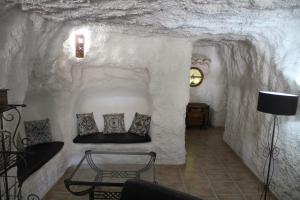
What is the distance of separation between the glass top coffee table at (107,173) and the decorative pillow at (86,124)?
1.67 ft

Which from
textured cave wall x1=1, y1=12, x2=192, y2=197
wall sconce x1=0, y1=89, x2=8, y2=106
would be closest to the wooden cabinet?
textured cave wall x1=1, y1=12, x2=192, y2=197

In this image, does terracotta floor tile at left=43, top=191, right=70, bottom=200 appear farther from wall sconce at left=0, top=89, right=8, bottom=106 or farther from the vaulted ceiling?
the vaulted ceiling

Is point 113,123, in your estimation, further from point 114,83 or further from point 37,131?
point 37,131

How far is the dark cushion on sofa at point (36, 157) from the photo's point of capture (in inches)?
118

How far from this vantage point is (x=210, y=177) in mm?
4152

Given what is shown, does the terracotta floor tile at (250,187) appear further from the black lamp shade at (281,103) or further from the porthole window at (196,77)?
the porthole window at (196,77)

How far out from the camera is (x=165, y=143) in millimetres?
4551

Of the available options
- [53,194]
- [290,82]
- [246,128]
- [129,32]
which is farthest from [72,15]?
[246,128]

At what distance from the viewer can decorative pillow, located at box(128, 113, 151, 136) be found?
4855 mm

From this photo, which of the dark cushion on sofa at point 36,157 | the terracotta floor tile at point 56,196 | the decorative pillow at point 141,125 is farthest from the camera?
the decorative pillow at point 141,125

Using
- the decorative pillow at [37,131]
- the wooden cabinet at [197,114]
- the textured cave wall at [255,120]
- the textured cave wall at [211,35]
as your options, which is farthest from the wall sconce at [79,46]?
the wooden cabinet at [197,114]

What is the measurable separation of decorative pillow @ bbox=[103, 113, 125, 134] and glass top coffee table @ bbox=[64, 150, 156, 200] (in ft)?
1.81

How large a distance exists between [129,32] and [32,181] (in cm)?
250

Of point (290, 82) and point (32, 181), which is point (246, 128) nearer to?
point (290, 82)
